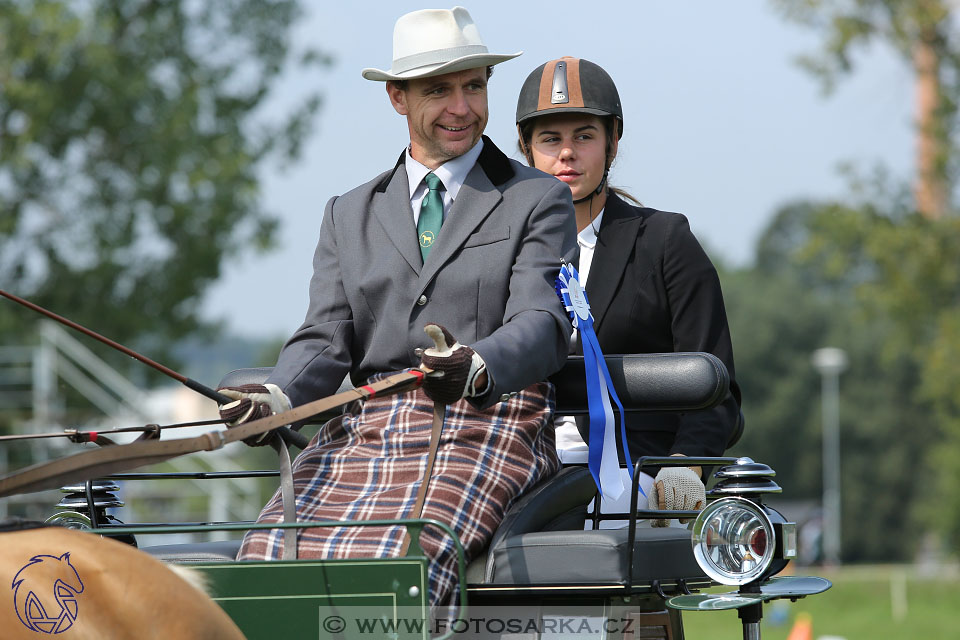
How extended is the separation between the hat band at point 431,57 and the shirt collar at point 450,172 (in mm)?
285

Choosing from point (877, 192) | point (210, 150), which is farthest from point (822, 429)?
point (210, 150)

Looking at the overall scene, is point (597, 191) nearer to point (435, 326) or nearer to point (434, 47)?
point (434, 47)

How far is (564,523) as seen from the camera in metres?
3.64

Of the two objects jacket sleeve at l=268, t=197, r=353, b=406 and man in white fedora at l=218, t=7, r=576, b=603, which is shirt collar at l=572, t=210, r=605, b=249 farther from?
jacket sleeve at l=268, t=197, r=353, b=406

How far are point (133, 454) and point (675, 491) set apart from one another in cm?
193

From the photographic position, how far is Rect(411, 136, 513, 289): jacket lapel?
368 cm

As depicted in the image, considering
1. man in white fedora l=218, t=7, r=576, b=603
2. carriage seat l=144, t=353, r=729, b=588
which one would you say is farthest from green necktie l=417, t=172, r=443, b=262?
carriage seat l=144, t=353, r=729, b=588

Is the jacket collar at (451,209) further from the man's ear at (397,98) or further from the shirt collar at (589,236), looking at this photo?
the shirt collar at (589,236)

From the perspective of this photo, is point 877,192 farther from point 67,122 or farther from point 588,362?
point 588,362

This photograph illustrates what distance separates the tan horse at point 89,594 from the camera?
2.03 meters

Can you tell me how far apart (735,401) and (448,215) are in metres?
1.42

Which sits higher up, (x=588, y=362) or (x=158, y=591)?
(x=588, y=362)

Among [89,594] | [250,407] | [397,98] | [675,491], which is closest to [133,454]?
[89,594]

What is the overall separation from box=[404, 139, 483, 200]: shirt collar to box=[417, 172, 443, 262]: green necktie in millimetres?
21
